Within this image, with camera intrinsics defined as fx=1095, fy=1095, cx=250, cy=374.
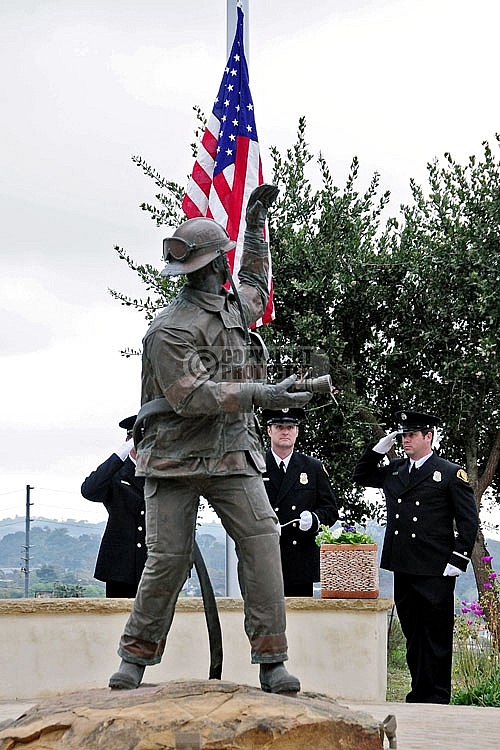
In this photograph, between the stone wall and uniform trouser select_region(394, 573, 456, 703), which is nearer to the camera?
uniform trouser select_region(394, 573, 456, 703)

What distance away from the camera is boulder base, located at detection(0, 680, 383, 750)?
4.21 meters

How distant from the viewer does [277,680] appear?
4.79 metres

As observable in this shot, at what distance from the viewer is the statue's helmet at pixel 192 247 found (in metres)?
4.85

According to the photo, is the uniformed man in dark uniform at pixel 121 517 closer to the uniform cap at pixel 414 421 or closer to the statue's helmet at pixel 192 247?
the uniform cap at pixel 414 421

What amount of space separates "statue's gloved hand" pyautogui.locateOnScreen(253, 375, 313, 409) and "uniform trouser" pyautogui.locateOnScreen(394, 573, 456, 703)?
129 inches

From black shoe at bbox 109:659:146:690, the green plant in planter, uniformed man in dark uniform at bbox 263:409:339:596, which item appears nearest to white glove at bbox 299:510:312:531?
uniformed man in dark uniform at bbox 263:409:339:596

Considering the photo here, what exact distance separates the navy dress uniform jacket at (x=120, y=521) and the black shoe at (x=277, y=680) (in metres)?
2.82

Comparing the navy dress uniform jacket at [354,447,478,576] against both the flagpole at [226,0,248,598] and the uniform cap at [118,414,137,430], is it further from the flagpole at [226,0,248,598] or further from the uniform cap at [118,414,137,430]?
the uniform cap at [118,414,137,430]

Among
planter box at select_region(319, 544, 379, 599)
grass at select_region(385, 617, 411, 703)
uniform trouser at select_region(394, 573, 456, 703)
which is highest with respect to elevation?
planter box at select_region(319, 544, 379, 599)

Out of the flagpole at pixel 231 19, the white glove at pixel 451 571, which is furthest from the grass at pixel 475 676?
the flagpole at pixel 231 19

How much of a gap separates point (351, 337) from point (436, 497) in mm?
3515

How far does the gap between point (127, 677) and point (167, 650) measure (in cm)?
308

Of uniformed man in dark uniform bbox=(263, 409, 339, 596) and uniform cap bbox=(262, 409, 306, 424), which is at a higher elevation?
uniform cap bbox=(262, 409, 306, 424)

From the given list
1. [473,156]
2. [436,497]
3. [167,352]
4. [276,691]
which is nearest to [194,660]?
[436,497]
